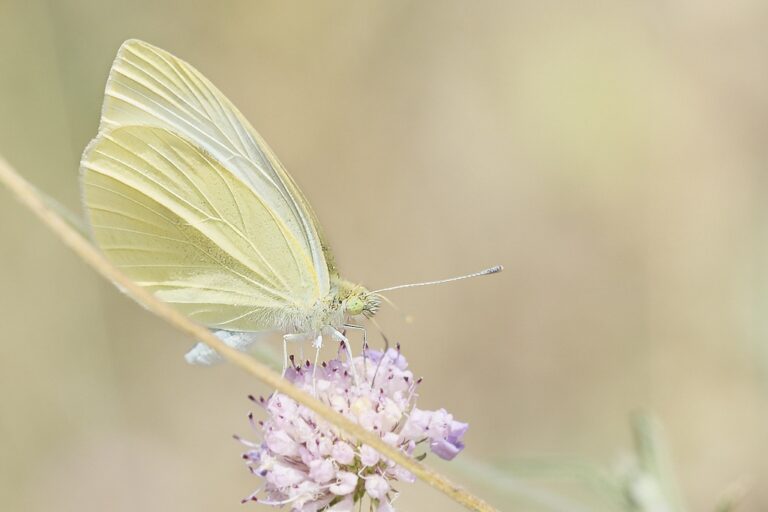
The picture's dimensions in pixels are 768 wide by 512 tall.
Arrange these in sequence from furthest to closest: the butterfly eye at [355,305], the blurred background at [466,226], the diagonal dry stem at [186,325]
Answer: the blurred background at [466,226] < the butterfly eye at [355,305] < the diagonal dry stem at [186,325]

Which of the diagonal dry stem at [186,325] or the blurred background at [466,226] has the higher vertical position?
the blurred background at [466,226]

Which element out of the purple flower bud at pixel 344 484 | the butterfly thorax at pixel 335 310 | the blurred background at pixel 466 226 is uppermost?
the blurred background at pixel 466 226

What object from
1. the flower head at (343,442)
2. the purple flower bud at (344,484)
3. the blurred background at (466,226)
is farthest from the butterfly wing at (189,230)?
the blurred background at (466,226)

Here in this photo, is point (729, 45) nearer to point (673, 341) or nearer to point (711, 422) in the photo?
point (673, 341)

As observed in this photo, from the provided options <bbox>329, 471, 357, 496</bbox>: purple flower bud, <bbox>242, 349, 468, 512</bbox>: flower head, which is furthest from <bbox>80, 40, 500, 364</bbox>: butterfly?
<bbox>329, 471, 357, 496</bbox>: purple flower bud

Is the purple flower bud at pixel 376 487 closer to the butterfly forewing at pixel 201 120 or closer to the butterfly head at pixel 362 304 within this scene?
the butterfly head at pixel 362 304

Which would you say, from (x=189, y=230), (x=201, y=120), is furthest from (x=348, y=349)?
(x=201, y=120)
